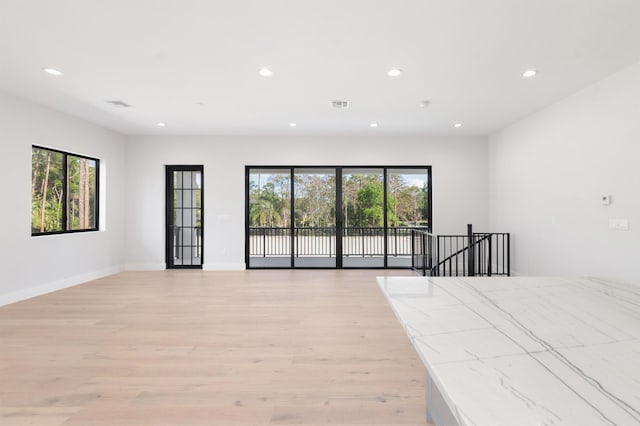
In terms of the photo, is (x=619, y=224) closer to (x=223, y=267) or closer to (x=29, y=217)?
(x=223, y=267)

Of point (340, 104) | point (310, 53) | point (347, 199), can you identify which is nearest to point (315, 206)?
point (347, 199)

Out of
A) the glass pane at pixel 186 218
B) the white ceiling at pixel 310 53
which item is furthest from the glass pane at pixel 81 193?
the glass pane at pixel 186 218

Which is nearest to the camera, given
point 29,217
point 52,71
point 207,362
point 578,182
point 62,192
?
point 207,362

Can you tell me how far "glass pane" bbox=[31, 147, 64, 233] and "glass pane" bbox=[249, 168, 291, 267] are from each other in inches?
128

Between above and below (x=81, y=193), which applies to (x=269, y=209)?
below

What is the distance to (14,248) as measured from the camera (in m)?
4.50

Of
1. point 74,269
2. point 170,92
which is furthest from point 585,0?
point 74,269

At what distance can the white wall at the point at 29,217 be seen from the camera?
14.5 feet

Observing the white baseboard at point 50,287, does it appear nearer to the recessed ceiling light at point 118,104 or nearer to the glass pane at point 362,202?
the recessed ceiling light at point 118,104

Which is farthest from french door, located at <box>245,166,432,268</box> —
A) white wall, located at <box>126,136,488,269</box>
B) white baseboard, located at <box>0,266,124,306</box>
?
A: white baseboard, located at <box>0,266,124,306</box>

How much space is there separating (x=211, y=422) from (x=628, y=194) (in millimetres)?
4703

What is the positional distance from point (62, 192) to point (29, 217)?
Answer: 843mm

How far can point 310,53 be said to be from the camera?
3291mm

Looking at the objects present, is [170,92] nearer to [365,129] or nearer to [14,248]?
[14,248]
